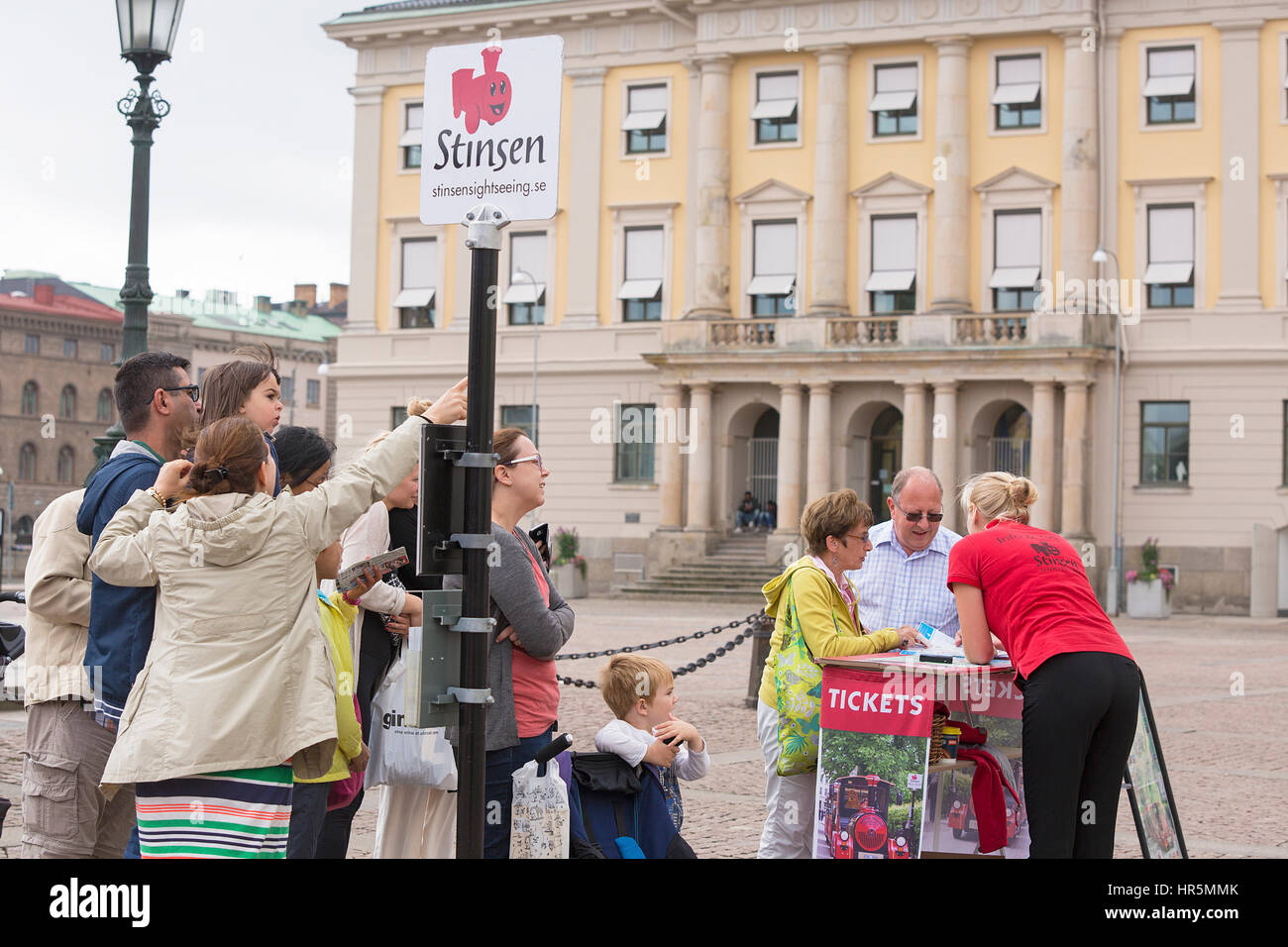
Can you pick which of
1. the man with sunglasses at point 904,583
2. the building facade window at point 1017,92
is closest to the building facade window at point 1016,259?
the building facade window at point 1017,92

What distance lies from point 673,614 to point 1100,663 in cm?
2943

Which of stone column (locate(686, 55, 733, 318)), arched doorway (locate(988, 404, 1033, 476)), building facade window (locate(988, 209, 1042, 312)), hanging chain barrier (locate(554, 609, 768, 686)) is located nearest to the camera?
hanging chain barrier (locate(554, 609, 768, 686))

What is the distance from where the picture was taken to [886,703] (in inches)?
258

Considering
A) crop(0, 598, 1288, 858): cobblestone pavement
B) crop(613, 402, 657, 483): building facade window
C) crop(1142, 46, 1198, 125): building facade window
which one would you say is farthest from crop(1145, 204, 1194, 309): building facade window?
crop(613, 402, 657, 483): building facade window

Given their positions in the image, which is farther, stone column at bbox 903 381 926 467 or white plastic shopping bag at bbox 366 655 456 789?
stone column at bbox 903 381 926 467

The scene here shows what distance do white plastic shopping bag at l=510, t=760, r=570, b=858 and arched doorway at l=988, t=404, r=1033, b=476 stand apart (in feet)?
119

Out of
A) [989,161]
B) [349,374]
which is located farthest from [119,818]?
[349,374]

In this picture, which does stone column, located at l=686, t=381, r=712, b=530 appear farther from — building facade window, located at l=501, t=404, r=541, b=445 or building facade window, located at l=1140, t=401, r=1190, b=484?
building facade window, located at l=1140, t=401, r=1190, b=484

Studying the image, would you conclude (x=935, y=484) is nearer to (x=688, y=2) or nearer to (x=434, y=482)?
(x=434, y=482)

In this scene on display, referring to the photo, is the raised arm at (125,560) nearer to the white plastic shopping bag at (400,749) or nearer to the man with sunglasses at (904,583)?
the white plastic shopping bag at (400,749)

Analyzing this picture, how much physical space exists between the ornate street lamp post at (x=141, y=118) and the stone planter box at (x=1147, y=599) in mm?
29119

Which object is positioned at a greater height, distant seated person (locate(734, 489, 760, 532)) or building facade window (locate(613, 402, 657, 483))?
building facade window (locate(613, 402, 657, 483))

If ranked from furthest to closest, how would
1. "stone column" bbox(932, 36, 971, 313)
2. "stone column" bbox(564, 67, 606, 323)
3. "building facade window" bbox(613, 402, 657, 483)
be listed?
"stone column" bbox(564, 67, 606, 323)
"building facade window" bbox(613, 402, 657, 483)
"stone column" bbox(932, 36, 971, 313)

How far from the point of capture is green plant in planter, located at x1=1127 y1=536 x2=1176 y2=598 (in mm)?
→ 37156
